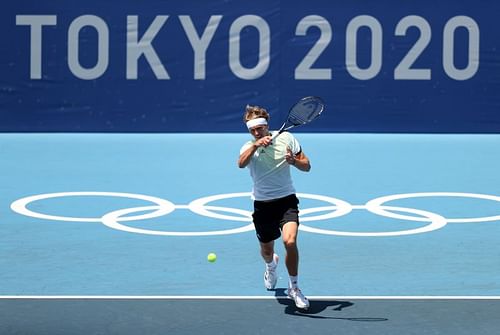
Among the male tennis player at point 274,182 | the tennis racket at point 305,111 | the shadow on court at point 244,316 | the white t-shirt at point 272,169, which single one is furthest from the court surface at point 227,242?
the tennis racket at point 305,111

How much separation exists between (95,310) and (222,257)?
2.25 metres

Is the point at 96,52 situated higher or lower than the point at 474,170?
higher

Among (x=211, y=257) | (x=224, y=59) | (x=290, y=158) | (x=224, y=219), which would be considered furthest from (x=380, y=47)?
(x=290, y=158)

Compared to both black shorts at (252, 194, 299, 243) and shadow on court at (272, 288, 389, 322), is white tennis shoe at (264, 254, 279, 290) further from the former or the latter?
black shorts at (252, 194, 299, 243)

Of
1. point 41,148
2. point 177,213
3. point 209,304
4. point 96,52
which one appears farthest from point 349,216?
point 96,52

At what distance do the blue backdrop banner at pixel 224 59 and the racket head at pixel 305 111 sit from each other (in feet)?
37.9

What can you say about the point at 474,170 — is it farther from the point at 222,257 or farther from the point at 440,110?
the point at 222,257

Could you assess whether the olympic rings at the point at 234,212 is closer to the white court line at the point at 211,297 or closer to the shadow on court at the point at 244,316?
the white court line at the point at 211,297

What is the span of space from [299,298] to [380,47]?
1271cm

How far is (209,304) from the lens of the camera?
812 centimetres

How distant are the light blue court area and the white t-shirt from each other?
827 mm

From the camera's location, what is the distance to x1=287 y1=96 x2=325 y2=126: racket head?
336 inches

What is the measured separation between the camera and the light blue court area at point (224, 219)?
902 centimetres

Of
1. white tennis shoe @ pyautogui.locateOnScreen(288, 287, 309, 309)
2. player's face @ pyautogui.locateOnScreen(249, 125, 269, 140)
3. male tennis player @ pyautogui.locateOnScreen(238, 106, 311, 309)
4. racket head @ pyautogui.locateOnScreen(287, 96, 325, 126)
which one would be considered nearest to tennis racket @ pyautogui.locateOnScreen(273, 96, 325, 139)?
racket head @ pyautogui.locateOnScreen(287, 96, 325, 126)
